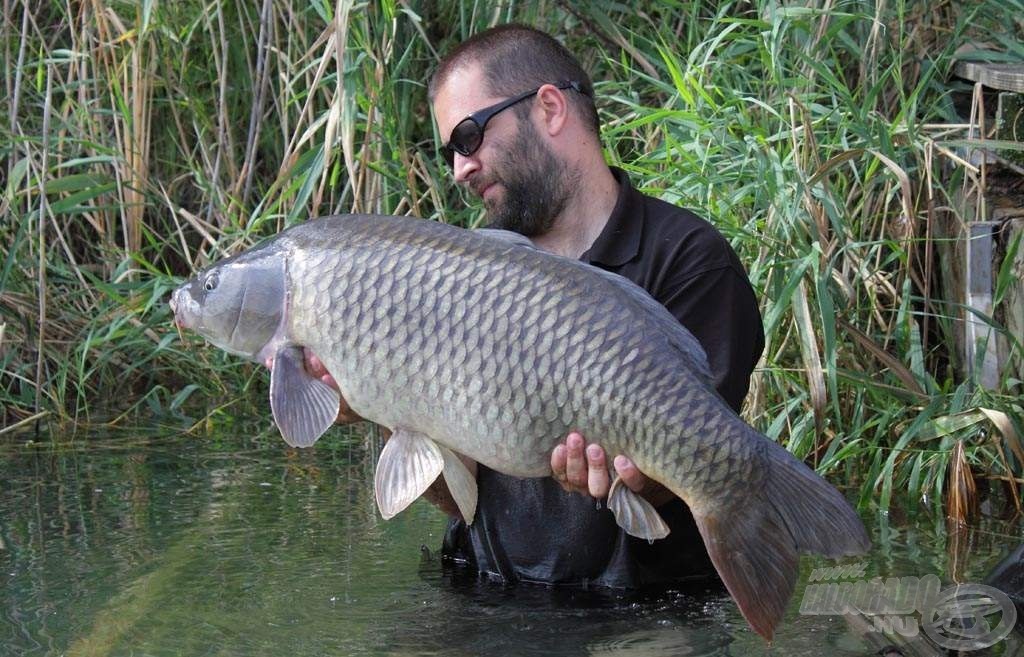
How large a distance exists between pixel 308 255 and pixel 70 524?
1343mm

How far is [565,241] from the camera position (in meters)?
2.78

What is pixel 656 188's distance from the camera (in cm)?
367

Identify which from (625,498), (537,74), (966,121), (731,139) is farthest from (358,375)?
(966,121)

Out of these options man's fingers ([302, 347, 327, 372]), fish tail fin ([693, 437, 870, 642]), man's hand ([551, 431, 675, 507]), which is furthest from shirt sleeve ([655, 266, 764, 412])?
man's fingers ([302, 347, 327, 372])

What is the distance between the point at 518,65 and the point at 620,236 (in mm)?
393

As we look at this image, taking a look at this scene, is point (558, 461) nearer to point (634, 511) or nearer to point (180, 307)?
point (634, 511)

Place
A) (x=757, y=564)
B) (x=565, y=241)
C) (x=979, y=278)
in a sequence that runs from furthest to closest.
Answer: (x=979, y=278) < (x=565, y=241) < (x=757, y=564)

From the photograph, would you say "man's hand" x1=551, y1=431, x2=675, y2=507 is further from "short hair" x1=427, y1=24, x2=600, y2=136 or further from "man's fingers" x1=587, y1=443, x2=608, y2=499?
"short hair" x1=427, y1=24, x2=600, y2=136

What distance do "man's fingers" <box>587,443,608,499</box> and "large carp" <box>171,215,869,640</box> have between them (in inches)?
0.7

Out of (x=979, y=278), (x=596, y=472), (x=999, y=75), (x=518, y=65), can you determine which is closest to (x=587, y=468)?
(x=596, y=472)

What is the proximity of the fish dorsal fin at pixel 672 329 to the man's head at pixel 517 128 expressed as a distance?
1.95 ft

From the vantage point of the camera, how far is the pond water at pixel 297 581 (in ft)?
8.05

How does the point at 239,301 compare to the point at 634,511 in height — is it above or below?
above

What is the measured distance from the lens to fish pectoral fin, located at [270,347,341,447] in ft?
7.54
